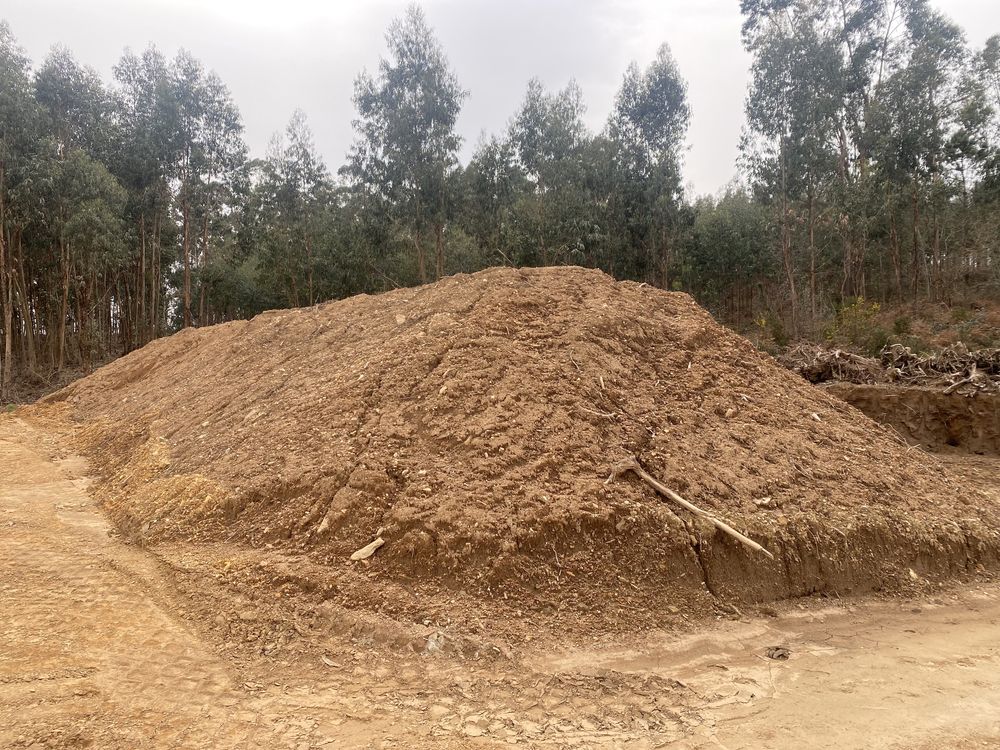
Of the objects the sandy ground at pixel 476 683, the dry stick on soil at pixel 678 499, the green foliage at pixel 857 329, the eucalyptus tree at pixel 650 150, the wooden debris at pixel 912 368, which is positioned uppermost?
the eucalyptus tree at pixel 650 150

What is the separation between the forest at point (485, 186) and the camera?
1741 centimetres

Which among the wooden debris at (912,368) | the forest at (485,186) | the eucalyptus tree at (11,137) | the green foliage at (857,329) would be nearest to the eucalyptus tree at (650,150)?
the forest at (485,186)

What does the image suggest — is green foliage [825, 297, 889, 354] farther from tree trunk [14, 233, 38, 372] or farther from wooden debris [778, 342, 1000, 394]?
tree trunk [14, 233, 38, 372]

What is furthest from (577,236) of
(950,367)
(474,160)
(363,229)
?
(950,367)

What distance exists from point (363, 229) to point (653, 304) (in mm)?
15368

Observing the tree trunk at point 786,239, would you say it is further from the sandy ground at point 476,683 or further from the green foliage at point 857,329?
the sandy ground at point 476,683

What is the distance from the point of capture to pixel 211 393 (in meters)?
7.77

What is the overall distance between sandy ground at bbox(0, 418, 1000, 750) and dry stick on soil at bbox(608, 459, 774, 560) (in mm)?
460

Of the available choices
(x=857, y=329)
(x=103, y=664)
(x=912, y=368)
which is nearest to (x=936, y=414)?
(x=912, y=368)

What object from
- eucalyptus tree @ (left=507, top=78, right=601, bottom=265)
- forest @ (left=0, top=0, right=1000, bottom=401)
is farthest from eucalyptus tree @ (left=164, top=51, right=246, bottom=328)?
eucalyptus tree @ (left=507, top=78, right=601, bottom=265)

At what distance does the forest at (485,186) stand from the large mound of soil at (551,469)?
461 inches

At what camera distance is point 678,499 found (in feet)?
12.9

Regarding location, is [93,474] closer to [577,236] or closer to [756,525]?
[756,525]

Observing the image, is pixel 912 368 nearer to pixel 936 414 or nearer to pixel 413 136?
pixel 936 414
